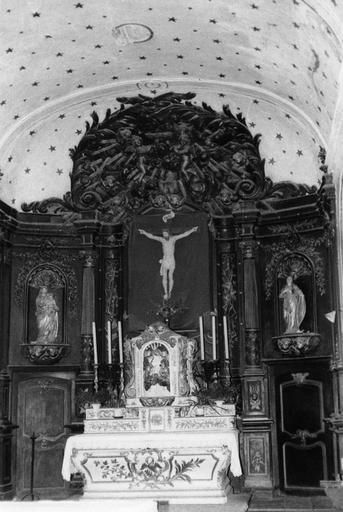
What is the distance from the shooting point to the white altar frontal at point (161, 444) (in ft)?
37.7

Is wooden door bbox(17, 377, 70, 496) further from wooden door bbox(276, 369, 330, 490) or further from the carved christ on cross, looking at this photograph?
wooden door bbox(276, 369, 330, 490)

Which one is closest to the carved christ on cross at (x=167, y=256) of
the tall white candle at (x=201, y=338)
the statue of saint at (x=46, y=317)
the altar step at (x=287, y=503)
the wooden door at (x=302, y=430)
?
the tall white candle at (x=201, y=338)

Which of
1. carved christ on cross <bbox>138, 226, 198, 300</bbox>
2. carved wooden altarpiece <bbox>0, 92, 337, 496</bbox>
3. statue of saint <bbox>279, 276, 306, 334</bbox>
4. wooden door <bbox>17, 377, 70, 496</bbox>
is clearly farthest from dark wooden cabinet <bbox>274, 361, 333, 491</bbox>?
wooden door <bbox>17, 377, 70, 496</bbox>

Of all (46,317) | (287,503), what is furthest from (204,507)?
(46,317)

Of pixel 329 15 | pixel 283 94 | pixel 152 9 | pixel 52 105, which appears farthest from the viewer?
pixel 52 105

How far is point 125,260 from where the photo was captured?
47.5 ft

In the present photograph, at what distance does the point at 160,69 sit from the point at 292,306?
4898 mm

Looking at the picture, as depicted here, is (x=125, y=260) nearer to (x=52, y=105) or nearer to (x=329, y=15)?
(x=52, y=105)

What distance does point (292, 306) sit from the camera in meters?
13.2

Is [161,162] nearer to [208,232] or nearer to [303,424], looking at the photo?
[208,232]

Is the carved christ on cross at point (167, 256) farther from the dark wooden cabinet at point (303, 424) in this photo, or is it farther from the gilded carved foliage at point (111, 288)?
the dark wooden cabinet at point (303, 424)

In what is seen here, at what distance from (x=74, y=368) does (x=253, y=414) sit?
3.42 metres

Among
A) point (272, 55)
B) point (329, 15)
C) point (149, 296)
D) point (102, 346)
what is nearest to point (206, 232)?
point (149, 296)

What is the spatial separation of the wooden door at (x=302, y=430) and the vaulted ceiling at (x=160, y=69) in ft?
12.4
